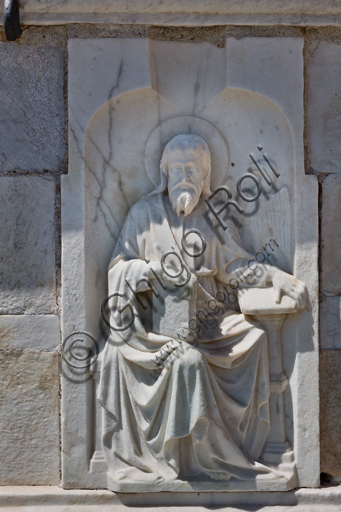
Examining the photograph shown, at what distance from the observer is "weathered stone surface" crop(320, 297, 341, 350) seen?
10.6ft

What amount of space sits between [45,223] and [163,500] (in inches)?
58.0

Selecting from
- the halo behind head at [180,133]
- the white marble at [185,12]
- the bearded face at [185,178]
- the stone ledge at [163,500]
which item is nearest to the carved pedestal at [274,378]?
the stone ledge at [163,500]

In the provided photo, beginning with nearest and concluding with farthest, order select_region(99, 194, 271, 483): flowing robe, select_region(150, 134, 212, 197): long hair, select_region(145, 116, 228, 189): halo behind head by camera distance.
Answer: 1. select_region(99, 194, 271, 483): flowing robe
2. select_region(150, 134, 212, 197): long hair
3. select_region(145, 116, 228, 189): halo behind head

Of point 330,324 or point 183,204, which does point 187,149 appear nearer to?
point 183,204

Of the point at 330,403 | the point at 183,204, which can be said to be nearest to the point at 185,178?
the point at 183,204

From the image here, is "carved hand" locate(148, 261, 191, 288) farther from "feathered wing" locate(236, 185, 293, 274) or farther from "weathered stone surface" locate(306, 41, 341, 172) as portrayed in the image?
"weathered stone surface" locate(306, 41, 341, 172)

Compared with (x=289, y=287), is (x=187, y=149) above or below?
above

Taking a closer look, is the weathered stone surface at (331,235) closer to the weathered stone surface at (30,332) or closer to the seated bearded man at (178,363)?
the seated bearded man at (178,363)

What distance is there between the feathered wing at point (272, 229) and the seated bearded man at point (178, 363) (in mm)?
90

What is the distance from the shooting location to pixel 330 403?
3248 mm

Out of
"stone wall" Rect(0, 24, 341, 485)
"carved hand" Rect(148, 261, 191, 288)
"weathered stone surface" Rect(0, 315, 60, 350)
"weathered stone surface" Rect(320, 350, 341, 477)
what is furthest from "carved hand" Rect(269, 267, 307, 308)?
"weathered stone surface" Rect(0, 315, 60, 350)

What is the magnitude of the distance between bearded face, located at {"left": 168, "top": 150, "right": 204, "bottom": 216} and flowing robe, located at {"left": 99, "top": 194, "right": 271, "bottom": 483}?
0.10 meters

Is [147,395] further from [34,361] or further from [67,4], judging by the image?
[67,4]

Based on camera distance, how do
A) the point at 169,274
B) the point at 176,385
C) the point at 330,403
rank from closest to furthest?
1. the point at 176,385
2. the point at 169,274
3. the point at 330,403
